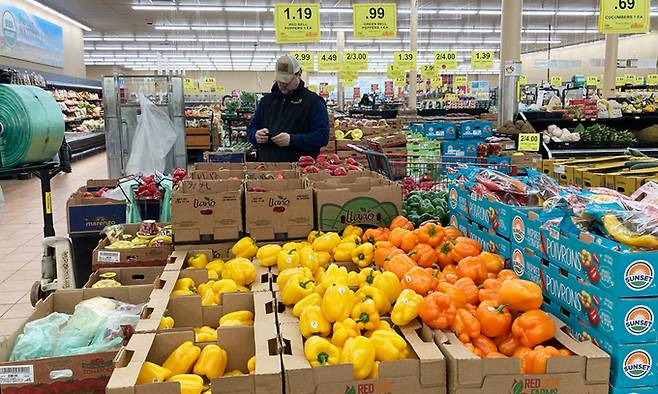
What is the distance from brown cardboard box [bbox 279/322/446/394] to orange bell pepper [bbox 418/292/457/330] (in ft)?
0.65

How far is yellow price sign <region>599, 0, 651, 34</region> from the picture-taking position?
9.41 meters

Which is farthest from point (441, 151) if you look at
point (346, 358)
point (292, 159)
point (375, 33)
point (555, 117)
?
point (346, 358)

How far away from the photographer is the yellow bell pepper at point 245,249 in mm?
3088

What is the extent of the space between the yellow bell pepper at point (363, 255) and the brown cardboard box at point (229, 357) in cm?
81

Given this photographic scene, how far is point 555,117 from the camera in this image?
8.96m

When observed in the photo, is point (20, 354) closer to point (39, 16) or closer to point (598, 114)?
point (598, 114)

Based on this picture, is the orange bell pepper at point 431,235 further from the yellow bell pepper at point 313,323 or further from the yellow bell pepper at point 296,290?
the yellow bell pepper at point 313,323

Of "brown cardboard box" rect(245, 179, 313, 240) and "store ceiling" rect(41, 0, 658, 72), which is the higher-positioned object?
"store ceiling" rect(41, 0, 658, 72)

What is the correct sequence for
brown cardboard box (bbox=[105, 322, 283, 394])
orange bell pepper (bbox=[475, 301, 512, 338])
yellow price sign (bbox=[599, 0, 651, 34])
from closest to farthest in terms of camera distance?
brown cardboard box (bbox=[105, 322, 283, 394]) → orange bell pepper (bbox=[475, 301, 512, 338]) → yellow price sign (bbox=[599, 0, 651, 34])

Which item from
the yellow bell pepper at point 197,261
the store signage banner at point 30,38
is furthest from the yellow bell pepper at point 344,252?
the store signage banner at point 30,38

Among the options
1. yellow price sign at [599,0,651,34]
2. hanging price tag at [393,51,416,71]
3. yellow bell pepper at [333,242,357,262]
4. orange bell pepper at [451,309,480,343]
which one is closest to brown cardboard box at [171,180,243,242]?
yellow bell pepper at [333,242,357,262]

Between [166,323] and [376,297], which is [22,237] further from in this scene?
[376,297]

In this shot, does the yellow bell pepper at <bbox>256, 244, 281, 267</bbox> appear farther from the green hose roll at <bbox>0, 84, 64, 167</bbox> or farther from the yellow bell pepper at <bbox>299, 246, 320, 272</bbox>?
the green hose roll at <bbox>0, 84, 64, 167</bbox>

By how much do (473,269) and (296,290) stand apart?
730 millimetres
